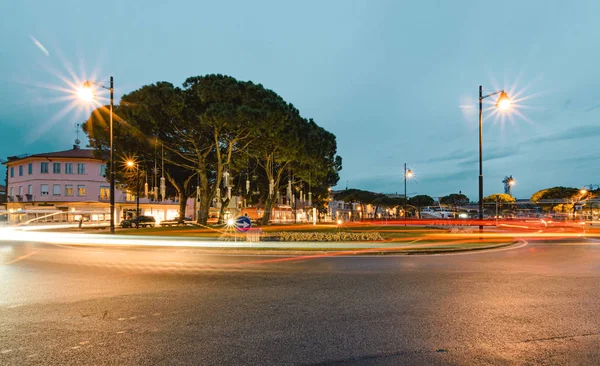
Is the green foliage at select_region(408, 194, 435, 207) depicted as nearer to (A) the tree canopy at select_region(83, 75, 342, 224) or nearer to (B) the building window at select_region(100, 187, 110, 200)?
(A) the tree canopy at select_region(83, 75, 342, 224)

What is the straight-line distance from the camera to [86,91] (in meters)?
21.8

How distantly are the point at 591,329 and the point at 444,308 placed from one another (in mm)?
1987

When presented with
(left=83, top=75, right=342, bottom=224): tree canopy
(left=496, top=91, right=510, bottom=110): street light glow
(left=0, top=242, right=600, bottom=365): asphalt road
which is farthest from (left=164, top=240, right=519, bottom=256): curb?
(left=83, top=75, right=342, bottom=224): tree canopy

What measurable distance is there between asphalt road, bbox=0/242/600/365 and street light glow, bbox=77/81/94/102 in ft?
44.5

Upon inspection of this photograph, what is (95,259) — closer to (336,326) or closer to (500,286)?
(336,326)

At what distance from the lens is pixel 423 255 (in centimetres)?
1501

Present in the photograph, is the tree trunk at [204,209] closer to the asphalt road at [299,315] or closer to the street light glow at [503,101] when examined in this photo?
the asphalt road at [299,315]

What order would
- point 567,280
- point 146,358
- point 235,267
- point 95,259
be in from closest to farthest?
point 146,358 → point 567,280 → point 235,267 → point 95,259

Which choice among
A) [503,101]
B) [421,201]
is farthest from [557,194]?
[503,101]

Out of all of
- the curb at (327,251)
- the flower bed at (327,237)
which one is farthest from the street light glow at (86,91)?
the flower bed at (327,237)

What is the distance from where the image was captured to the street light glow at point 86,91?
21616 mm

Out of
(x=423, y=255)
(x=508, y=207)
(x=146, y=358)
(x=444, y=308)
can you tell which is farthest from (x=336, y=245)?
(x=508, y=207)

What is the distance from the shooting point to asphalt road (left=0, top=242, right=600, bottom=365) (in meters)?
4.56

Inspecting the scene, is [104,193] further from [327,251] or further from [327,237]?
[327,251]
